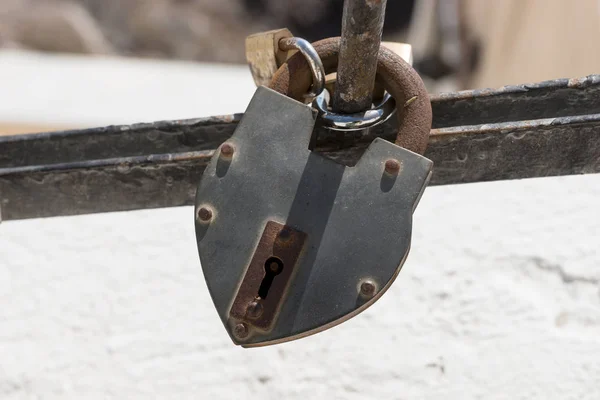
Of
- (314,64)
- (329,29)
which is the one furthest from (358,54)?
(329,29)

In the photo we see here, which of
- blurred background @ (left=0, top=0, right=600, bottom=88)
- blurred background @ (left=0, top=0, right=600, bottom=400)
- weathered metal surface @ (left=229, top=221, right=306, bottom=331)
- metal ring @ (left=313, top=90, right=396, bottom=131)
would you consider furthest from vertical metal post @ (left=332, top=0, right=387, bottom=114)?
blurred background @ (left=0, top=0, right=600, bottom=88)

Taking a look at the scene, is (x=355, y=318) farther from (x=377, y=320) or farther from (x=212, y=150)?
(x=212, y=150)

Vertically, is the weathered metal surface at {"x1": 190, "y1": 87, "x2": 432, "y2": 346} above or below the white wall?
above

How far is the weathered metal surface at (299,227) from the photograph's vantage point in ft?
1.53

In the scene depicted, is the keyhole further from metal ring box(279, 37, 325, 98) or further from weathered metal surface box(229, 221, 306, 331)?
metal ring box(279, 37, 325, 98)

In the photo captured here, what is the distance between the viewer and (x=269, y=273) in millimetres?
483

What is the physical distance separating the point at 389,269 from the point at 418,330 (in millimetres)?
238

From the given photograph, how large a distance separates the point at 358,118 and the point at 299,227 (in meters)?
0.11

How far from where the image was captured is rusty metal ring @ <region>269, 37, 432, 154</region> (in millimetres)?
508

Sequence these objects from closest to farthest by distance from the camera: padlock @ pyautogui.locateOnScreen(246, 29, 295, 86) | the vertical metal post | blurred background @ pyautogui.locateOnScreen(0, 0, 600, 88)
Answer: the vertical metal post → padlock @ pyautogui.locateOnScreen(246, 29, 295, 86) → blurred background @ pyautogui.locateOnScreen(0, 0, 600, 88)

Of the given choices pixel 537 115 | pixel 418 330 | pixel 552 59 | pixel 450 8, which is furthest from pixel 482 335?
pixel 450 8

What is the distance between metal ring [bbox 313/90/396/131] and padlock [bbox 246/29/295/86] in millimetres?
73

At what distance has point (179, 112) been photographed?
1.94 metres

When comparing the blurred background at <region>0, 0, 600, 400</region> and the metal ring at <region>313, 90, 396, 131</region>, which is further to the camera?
the blurred background at <region>0, 0, 600, 400</region>
